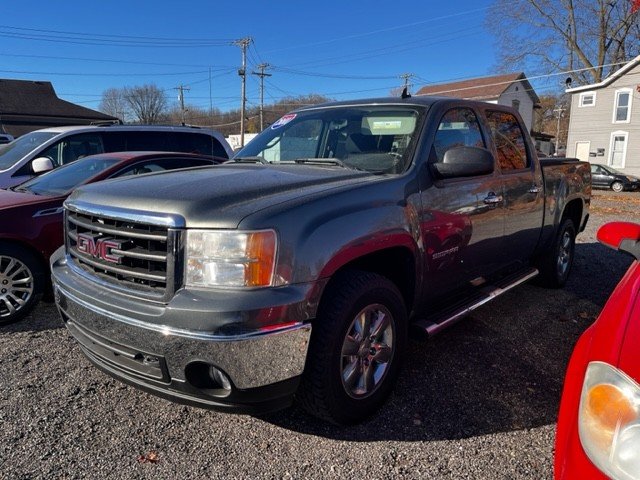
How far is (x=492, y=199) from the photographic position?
12.3 ft

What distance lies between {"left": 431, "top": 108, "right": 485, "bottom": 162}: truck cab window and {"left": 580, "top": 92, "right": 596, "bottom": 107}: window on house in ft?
108

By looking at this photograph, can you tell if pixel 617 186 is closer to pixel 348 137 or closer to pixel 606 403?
pixel 348 137

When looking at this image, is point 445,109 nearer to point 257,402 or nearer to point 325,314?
point 325,314

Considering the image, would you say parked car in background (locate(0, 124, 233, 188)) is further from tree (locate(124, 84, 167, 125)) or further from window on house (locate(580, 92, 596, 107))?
tree (locate(124, 84, 167, 125))

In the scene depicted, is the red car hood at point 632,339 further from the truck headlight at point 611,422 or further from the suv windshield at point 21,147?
the suv windshield at point 21,147

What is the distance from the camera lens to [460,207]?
3.38 meters

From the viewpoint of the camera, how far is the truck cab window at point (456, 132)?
3416mm

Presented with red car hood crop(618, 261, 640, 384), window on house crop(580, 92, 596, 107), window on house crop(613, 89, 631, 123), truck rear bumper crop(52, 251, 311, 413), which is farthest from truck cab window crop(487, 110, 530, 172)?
window on house crop(580, 92, 596, 107)

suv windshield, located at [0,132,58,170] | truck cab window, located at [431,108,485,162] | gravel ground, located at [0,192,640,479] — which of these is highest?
truck cab window, located at [431,108,485,162]

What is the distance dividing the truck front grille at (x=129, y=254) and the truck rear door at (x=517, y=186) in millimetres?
2778

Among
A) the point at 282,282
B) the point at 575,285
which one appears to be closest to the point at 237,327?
the point at 282,282

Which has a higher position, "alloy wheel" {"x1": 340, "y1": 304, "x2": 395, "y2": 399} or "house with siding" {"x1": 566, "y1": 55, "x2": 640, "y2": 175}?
"house with siding" {"x1": 566, "y1": 55, "x2": 640, "y2": 175}

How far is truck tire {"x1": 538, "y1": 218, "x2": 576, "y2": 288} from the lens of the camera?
5.24m

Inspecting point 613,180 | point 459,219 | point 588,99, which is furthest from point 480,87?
point 459,219
